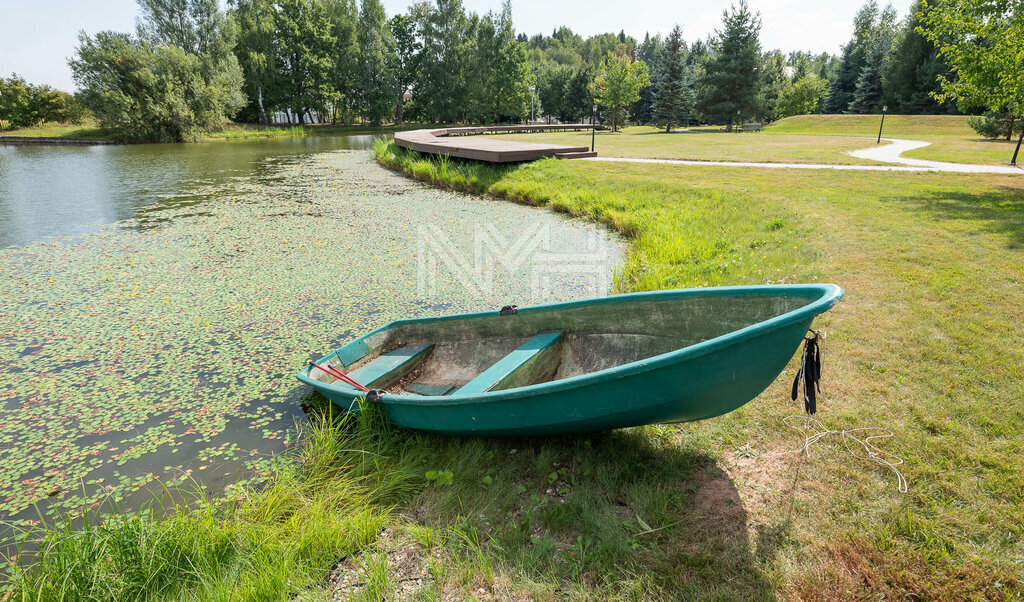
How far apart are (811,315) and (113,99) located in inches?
1570

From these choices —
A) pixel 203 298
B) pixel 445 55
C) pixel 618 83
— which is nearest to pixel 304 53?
pixel 445 55

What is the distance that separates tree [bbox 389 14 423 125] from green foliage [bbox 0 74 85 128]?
25.7 metres

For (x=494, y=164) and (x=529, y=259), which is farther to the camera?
(x=494, y=164)

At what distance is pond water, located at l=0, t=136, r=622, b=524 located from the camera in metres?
3.29

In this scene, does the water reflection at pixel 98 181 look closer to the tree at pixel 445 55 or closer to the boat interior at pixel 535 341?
the boat interior at pixel 535 341

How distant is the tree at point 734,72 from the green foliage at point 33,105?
149 ft

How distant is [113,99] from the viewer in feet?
98.8

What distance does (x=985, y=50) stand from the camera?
900 centimetres

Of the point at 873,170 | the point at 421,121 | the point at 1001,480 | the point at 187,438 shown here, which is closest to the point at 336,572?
the point at 187,438

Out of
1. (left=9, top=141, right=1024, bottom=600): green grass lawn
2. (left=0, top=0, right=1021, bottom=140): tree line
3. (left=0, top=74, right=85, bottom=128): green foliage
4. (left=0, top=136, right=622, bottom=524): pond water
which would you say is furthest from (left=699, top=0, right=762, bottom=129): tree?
(left=0, top=74, right=85, bottom=128): green foliage

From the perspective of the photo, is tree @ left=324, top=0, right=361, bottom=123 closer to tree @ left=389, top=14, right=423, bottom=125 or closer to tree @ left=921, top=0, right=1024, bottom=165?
tree @ left=389, top=14, right=423, bottom=125

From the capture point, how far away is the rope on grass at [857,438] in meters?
2.73

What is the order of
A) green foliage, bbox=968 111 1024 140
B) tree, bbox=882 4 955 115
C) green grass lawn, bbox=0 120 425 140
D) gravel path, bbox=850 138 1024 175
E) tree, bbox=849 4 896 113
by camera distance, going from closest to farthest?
gravel path, bbox=850 138 1024 175
green foliage, bbox=968 111 1024 140
green grass lawn, bbox=0 120 425 140
tree, bbox=882 4 955 115
tree, bbox=849 4 896 113

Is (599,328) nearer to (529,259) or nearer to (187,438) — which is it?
(187,438)
